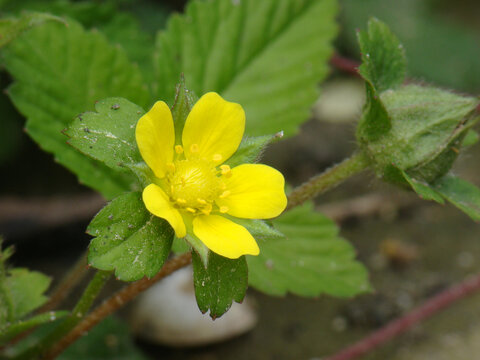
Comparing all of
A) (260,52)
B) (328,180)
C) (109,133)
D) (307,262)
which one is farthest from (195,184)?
(260,52)

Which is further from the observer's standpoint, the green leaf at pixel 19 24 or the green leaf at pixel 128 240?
the green leaf at pixel 19 24

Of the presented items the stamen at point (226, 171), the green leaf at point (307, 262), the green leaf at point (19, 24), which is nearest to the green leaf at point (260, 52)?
the green leaf at point (307, 262)

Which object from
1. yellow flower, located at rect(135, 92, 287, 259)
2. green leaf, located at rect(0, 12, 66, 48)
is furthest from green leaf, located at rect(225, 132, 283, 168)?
green leaf, located at rect(0, 12, 66, 48)

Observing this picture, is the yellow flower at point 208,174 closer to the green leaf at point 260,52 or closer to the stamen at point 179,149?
the stamen at point 179,149

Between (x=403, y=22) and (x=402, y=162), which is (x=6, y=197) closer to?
(x=402, y=162)

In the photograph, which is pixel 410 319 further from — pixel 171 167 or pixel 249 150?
pixel 171 167

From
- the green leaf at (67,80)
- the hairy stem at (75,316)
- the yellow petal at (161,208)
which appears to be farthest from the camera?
the green leaf at (67,80)
